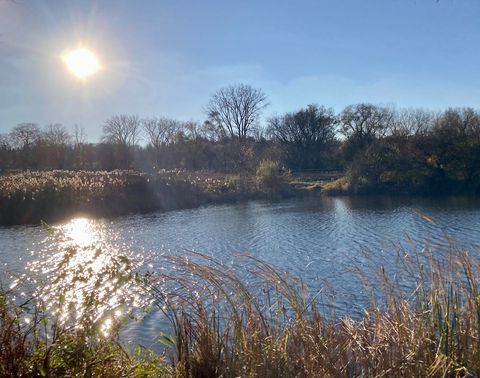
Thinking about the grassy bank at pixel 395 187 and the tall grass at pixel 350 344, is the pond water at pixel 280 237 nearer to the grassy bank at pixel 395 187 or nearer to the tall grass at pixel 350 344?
the tall grass at pixel 350 344

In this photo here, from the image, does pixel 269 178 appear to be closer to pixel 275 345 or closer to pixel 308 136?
pixel 308 136

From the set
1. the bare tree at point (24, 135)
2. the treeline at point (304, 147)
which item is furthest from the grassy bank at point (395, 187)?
the bare tree at point (24, 135)

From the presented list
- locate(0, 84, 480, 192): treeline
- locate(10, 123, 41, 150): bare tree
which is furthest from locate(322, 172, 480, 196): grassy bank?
locate(10, 123, 41, 150): bare tree

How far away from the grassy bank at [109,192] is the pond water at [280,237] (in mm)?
3237

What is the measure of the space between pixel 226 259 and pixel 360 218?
1143cm

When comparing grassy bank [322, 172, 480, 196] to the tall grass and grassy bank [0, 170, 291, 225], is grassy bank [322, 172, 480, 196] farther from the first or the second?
the tall grass

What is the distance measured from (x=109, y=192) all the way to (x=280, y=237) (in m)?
17.2

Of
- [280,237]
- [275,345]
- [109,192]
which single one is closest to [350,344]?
[275,345]

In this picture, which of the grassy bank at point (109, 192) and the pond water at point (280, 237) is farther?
the grassy bank at point (109, 192)

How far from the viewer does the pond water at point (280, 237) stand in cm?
1241

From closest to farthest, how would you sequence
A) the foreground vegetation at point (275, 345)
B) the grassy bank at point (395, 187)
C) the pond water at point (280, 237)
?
the foreground vegetation at point (275, 345)
the pond water at point (280, 237)
the grassy bank at point (395, 187)

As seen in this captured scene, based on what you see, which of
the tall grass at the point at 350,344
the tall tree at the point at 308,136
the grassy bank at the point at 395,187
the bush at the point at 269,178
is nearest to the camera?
the tall grass at the point at 350,344

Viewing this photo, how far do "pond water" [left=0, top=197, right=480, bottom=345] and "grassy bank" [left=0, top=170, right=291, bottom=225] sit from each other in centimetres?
324

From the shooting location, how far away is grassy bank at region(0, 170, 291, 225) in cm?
2822
